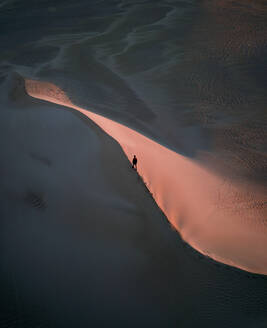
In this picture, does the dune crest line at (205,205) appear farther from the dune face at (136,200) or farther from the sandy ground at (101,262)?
the sandy ground at (101,262)

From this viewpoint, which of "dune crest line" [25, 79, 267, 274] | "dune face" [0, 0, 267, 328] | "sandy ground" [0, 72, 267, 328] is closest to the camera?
"sandy ground" [0, 72, 267, 328]

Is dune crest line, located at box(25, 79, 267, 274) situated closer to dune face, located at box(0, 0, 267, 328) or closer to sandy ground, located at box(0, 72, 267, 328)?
dune face, located at box(0, 0, 267, 328)

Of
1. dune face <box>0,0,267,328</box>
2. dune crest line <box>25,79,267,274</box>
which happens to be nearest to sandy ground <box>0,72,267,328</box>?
dune face <box>0,0,267,328</box>

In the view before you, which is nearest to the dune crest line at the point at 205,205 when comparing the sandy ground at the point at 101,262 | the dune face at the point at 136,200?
the dune face at the point at 136,200

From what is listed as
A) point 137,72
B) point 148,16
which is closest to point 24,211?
point 137,72

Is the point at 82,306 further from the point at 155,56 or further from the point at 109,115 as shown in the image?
the point at 155,56

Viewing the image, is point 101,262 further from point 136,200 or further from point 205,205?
point 205,205

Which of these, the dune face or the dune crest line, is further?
the dune crest line
